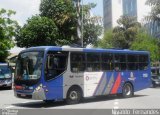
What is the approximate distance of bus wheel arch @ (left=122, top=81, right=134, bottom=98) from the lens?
23.2 meters

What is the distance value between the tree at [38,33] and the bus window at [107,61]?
28.5m

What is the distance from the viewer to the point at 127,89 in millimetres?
23500

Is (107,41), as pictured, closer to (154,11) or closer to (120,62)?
(154,11)

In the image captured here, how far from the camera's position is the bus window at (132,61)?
75.9 ft

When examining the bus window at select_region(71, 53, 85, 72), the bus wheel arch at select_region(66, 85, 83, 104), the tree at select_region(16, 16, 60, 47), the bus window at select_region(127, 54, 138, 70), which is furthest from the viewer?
the tree at select_region(16, 16, 60, 47)

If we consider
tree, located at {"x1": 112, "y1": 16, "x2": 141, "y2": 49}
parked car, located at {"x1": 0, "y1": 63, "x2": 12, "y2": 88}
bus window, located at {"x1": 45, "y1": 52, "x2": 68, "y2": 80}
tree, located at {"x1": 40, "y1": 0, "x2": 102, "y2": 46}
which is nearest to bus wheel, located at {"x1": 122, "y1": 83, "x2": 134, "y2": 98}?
bus window, located at {"x1": 45, "y1": 52, "x2": 68, "y2": 80}

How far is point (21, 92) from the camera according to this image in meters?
18.4

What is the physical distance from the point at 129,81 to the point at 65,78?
575 centimetres

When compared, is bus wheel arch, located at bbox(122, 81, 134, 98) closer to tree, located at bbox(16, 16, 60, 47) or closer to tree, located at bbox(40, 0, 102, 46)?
tree, located at bbox(40, 0, 102, 46)

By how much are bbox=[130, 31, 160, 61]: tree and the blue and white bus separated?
30.3 metres

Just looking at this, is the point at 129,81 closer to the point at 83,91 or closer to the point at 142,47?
the point at 83,91

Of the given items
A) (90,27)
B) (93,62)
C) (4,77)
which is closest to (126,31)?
(90,27)

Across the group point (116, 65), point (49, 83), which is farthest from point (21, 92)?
point (116, 65)

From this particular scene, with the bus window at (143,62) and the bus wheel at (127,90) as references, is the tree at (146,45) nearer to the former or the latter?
the bus window at (143,62)
